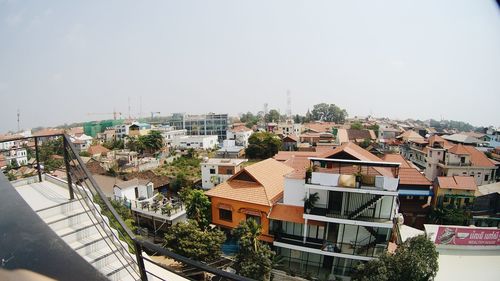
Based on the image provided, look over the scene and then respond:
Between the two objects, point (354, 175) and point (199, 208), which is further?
point (199, 208)

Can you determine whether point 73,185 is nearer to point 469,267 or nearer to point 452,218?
point 469,267

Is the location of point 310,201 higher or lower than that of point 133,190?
higher

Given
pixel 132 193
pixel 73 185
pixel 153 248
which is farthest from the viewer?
pixel 132 193

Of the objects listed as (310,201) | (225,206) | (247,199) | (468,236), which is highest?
(310,201)

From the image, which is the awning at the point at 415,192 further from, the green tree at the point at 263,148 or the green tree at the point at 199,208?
the green tree at the point at 263,148

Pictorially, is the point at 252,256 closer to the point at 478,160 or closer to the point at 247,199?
the point at 247,199

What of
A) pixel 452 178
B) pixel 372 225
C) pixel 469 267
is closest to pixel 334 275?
pixel 372 225

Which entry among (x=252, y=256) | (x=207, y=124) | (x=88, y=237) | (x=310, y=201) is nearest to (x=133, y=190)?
(x=252, y=256)
